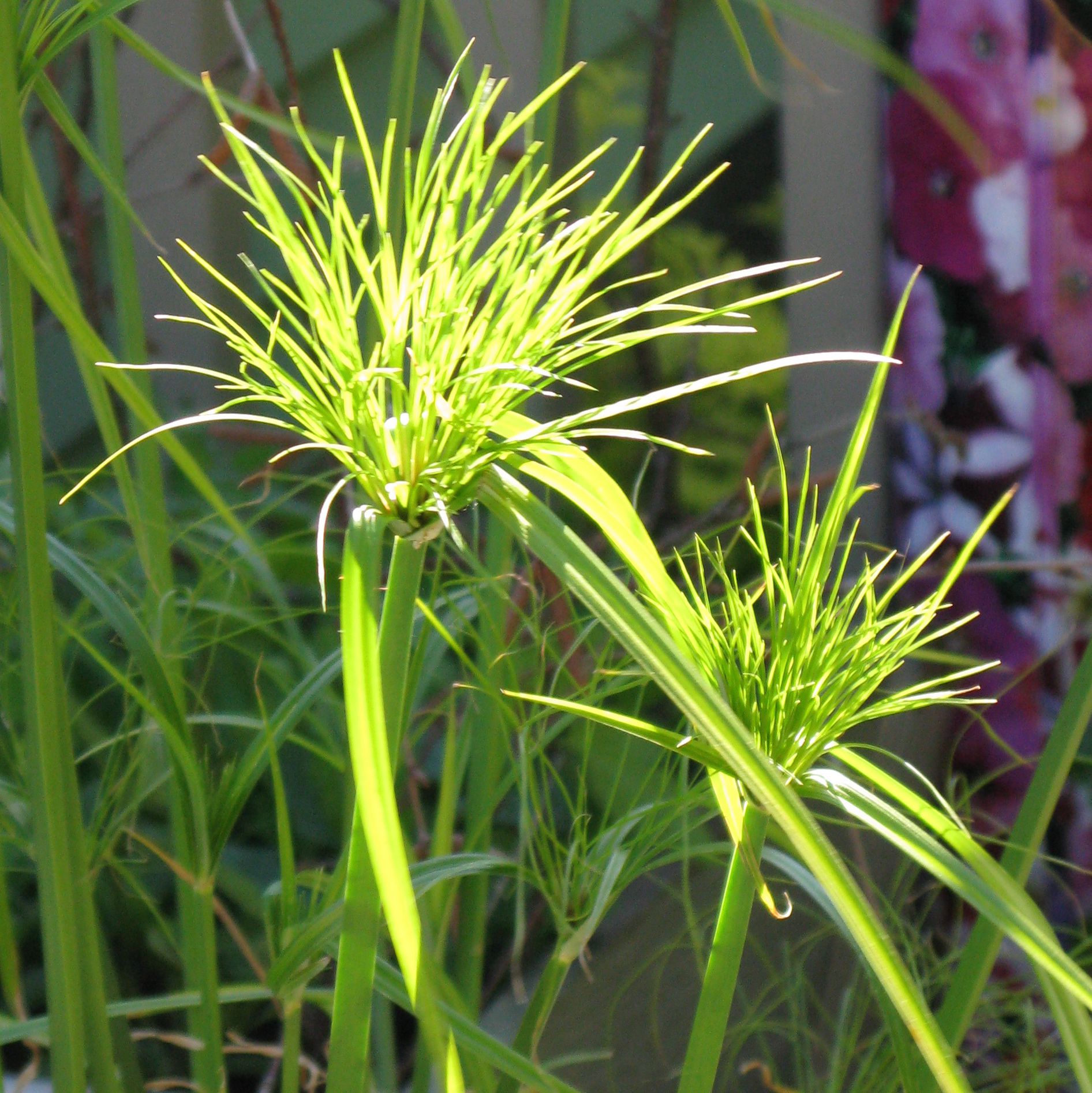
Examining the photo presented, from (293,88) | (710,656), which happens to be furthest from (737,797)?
(293,88)

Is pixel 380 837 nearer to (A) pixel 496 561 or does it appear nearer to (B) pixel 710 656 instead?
(B) pixel 710 656

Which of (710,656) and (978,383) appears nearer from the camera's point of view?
(710,656)

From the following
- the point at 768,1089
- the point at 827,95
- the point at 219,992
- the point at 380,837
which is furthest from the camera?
the point at 827,95

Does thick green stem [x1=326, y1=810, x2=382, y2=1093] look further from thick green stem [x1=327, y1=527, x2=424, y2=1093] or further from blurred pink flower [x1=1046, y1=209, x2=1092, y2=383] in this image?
blurred pink flower [x1=1046, y1=209, x2=1092, y2=383]

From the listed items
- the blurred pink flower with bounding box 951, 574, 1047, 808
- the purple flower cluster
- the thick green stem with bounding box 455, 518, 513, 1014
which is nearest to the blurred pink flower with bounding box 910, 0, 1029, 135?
the purple flower cluster

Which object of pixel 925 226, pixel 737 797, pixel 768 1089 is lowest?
pixel 768 1089

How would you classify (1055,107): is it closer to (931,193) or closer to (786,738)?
(931,193)

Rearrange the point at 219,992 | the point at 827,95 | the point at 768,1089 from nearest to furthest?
the point at 219,992, the point at 768,1089, the point at 827,95
